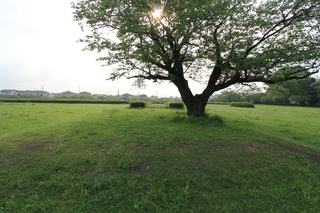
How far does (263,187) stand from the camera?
2.66 m

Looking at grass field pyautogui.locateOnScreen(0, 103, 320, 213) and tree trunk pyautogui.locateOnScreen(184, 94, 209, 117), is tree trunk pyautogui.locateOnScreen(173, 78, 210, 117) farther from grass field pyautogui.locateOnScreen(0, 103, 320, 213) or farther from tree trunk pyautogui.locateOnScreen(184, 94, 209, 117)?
grass field pyautogui.locateOnScreen(0, 103, 320, 213)

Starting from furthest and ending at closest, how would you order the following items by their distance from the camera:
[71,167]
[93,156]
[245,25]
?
[245,25] → [93,156] → [71,167]

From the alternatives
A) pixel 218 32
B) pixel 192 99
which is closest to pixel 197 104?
pixel 192 99

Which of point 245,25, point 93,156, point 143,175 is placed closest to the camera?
point 143,175

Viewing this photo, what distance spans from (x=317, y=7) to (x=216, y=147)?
6.19 m

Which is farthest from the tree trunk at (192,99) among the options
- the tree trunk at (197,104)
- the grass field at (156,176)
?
the grass field at (156,176)

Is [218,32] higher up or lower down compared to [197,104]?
higher up

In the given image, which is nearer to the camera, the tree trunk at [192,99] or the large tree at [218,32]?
the large tree at [218,32]

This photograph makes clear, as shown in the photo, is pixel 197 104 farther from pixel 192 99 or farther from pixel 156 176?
pixel 156 176

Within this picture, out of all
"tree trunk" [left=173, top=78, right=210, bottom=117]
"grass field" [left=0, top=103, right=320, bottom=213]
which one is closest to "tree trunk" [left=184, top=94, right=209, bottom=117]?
"tree trunk" [left=173, top=78, right=210, bottom=117]

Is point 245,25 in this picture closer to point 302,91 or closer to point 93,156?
point 302,91

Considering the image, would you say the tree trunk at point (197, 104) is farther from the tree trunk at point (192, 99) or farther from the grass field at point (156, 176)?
the grass field at point (156, 176)

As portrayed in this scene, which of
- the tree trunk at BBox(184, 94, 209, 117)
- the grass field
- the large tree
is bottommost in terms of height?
the grass field

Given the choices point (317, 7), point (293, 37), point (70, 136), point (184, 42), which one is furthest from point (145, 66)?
point (317, 7)
